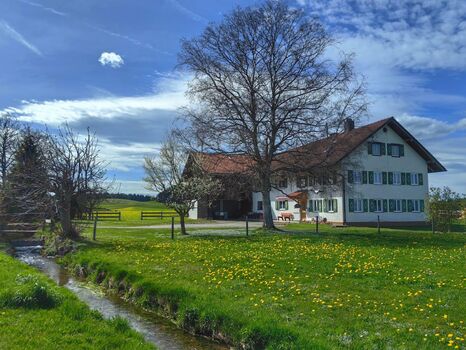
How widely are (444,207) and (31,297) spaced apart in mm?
27246

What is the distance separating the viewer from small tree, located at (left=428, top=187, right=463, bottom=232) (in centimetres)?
2967

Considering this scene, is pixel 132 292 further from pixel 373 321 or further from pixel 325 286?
pixel 373 321

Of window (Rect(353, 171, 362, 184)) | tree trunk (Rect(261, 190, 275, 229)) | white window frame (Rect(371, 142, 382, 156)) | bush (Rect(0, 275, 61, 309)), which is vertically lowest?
bush (Rect(0, 275, 61, 309))

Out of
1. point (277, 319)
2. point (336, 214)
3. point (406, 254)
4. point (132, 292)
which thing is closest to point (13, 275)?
point (132, 292)

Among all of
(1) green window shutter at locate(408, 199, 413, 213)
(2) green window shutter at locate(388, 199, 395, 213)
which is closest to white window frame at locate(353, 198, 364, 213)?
(2) green window shutter at locate(388, 199, 395, 213)

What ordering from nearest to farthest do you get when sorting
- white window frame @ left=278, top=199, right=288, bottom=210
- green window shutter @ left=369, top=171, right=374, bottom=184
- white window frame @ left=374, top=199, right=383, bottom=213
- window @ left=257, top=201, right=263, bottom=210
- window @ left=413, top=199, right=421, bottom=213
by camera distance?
white window frame @ left=374, top=199, right=383, bottom=213 < green window shutter @ left=369, top=171, right=374, bottom=184 < window @ left=413, top=199, right=421, bottom=213 < white window frame @ left=278, top=199, right=288, bottom=210 < window @ left=257, top=201, right=263, bottom=210

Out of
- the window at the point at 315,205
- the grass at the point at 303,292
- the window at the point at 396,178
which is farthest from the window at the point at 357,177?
the grass at the point at 303,292

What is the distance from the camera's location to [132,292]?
1183cm

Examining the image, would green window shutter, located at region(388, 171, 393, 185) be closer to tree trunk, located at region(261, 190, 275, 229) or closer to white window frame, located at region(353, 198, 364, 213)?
white window frame, located at region(353, 198, 364, 213)

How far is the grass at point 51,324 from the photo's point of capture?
696 cm

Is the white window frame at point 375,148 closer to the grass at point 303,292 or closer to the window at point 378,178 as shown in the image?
the window at point 378,178

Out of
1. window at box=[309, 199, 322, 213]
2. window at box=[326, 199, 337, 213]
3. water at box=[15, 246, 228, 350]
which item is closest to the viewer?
water at box=[15, 246, 228, 350]

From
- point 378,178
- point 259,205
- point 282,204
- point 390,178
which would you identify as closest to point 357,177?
point 378,178

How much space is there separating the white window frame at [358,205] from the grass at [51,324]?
35589 mm
